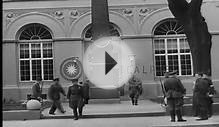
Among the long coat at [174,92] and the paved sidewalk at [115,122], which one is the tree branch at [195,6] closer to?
the paved sidewalk at [115,122]

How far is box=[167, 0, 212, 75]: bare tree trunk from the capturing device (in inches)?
713

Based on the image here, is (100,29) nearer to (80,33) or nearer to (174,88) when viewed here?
(80,33)

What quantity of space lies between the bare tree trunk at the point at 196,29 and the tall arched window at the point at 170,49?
11.9 metres

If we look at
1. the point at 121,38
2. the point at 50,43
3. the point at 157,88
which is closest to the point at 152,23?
the point at 121,38

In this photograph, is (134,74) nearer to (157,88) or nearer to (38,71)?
(157,88)

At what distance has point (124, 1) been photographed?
3014cm

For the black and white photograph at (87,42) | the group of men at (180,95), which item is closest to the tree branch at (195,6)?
the group of men at (180,95)

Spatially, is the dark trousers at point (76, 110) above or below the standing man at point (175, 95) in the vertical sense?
below

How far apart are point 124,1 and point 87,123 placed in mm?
17120

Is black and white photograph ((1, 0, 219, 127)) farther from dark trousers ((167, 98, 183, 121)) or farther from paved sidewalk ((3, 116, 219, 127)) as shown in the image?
dark trousers ((167, 98, 183, 121))

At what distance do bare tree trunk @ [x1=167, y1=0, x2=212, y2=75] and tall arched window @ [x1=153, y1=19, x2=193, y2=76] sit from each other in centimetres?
1189

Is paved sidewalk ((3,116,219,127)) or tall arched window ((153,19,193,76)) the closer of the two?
paved sidewalk ((3,116,219,127))

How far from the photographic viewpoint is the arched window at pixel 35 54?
100 feet
